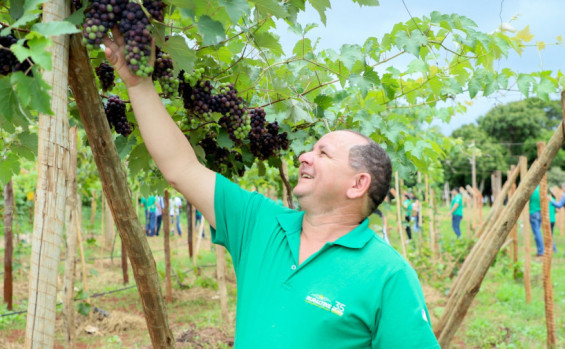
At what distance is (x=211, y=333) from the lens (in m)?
6.18

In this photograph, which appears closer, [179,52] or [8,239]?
[179,52]

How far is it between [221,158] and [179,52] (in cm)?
87

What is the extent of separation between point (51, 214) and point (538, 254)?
12.7 meters

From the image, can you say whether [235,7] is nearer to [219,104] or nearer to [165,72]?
[165,72]

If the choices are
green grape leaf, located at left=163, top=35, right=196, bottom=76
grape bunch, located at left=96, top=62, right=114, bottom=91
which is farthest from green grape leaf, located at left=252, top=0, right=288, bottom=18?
grape bunch, located at left=96, top=62, right=114, bottom=91

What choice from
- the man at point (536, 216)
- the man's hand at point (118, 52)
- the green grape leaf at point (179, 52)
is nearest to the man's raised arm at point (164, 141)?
the man's hand at point (118, 52)

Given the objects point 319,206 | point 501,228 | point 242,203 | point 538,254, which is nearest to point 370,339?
point 319,206

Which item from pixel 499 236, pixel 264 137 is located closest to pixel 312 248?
pixel 264 137

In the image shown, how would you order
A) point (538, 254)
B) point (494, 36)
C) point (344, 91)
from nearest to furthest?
1. point (494, 36)
2. point (344, 91)
3. point (538, 254)

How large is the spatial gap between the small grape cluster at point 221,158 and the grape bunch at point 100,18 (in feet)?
3.40

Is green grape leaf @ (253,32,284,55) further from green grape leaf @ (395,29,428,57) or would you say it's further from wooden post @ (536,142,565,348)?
wooden post @ (536,142,565,348)

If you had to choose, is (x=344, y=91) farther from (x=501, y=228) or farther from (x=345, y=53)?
(x=501, y=228)

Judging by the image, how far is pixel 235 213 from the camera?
1972 millimetres

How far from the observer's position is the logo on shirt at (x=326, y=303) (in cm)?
165
